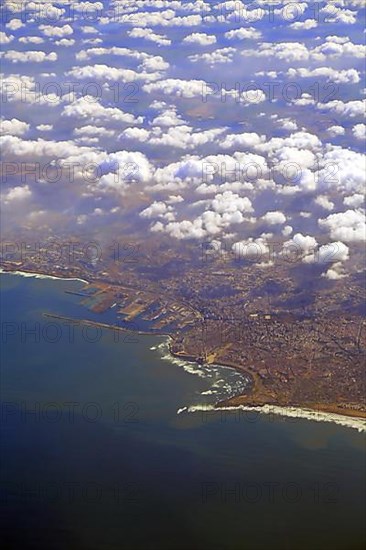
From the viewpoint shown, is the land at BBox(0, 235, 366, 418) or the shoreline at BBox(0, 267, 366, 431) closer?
the shoreline at BBox(0, 267, 366, 431)

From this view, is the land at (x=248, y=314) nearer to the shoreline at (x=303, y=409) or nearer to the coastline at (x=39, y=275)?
the shoreline at (x=303, y=409)

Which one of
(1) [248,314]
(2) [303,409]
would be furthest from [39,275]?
(2) [303,409]

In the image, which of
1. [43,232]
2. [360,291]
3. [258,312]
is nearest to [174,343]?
[258,312]

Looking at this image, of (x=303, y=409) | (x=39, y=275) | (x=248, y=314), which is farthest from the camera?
(x=39, y=275)

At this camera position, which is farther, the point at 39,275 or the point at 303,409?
the point at 39,275

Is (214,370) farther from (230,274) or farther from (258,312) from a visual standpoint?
(230,274)

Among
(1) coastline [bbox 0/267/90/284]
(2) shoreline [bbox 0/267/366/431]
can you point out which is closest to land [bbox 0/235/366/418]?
(2) shoreline [bbox 0/267/366/431]

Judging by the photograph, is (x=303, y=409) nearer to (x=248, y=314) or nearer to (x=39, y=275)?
(x=248, y=314)

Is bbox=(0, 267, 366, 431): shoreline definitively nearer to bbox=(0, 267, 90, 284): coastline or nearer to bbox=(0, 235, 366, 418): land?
bbox=(0, 235, 366, 418): land
